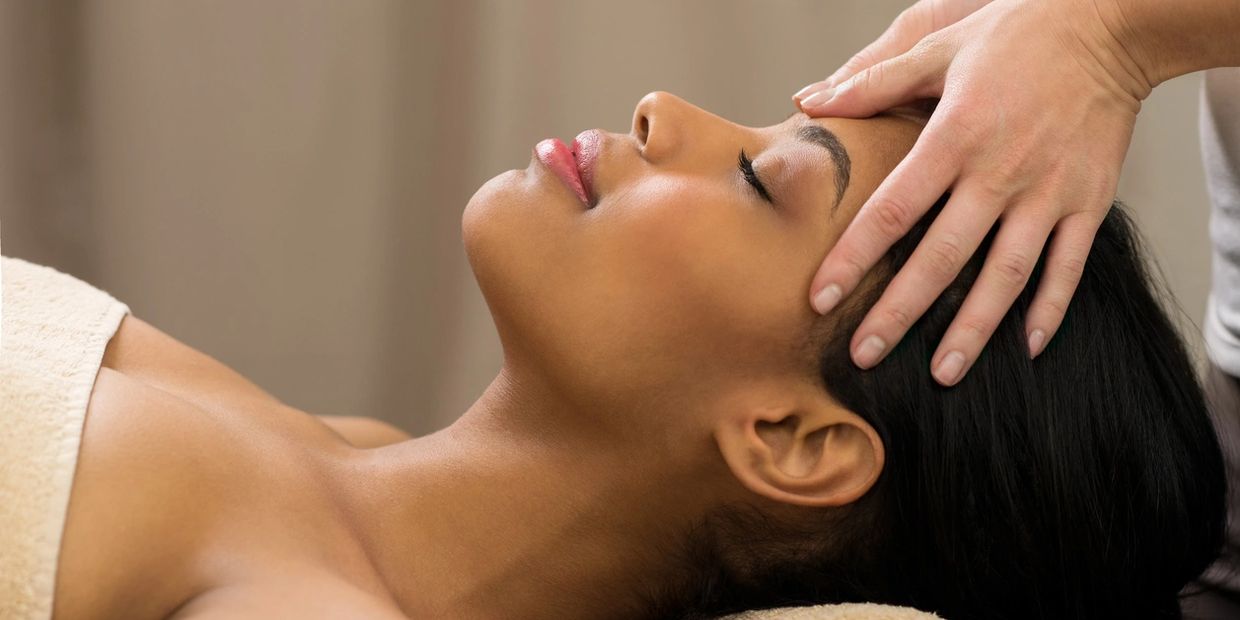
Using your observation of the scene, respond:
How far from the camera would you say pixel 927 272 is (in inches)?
42.4

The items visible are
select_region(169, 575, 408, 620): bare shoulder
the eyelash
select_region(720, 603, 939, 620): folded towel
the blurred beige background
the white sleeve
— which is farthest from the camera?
the blurred beige background

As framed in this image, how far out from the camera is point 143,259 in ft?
6.95

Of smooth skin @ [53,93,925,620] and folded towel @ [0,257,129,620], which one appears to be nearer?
folded towel @ [0,257,129,620]

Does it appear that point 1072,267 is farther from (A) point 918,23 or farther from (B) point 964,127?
(A) point 918,23

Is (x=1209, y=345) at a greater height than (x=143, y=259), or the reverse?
(x=143, y=259)

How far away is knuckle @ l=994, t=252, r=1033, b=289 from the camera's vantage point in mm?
1089

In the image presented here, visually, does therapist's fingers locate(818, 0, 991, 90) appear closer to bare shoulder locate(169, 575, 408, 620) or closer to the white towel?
the white towel

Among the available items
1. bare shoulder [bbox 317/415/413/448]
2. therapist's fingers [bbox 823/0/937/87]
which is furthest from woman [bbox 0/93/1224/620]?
bare shoulder [bbox 317/415/413/448]

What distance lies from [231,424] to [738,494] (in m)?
0.50

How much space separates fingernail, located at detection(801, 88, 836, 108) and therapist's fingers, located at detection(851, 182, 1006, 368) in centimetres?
19

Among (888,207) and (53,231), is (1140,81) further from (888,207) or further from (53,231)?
(53,231)

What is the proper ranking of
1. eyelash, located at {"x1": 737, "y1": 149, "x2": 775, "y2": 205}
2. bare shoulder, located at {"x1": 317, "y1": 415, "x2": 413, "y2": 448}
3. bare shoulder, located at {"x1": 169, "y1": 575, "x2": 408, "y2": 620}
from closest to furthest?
bare shoulder, located at {"x1": 169, "y1": 575, "x2": 408, "y2": 620}
eyelash, located at {"x1": 737, "y1": 149, "x2": 775, "y2": 205}
bare shoulder, located at {"x1": 317, "y1": 415, "x2": 413, "y2": 448}

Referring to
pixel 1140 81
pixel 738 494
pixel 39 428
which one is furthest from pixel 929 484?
pixel 39 428

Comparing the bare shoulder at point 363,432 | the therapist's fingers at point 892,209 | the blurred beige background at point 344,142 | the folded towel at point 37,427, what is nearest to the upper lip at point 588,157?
the therapist's fingers at point 892,209
